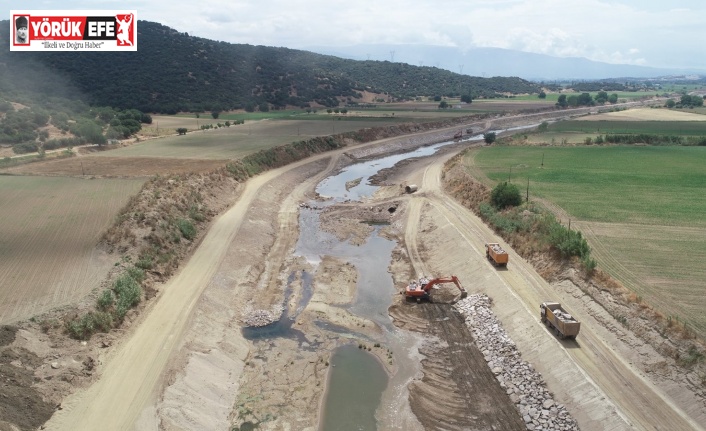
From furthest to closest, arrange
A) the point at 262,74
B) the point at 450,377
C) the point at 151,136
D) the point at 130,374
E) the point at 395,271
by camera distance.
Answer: the point at 262,74, the point at 151,136, the point at 395,271, the point at 450,377, the point at 130,374

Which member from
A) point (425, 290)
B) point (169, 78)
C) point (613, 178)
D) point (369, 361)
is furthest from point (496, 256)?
point (169, 78)

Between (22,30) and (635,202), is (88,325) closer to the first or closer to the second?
(635,202)

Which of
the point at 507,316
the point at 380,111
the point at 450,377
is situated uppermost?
the point at 380,111

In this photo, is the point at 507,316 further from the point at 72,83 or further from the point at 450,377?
the point at 72,83

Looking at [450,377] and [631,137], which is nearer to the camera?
[450,377]

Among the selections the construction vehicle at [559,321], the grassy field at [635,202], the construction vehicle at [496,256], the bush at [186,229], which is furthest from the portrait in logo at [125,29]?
the construction vehicle at [559,321]

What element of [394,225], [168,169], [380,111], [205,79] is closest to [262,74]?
[205,79]
